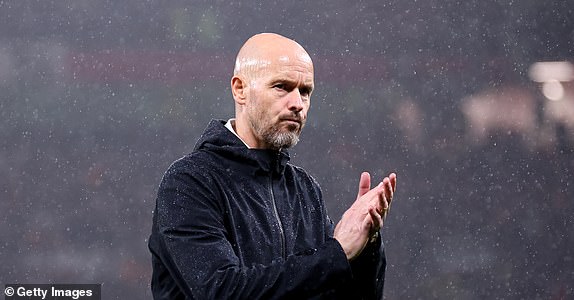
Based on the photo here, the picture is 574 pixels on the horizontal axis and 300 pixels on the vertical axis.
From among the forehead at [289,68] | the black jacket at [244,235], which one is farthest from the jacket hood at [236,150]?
the forehead at [289,68]

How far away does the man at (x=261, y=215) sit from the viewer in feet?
3.43

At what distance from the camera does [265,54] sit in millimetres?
1198

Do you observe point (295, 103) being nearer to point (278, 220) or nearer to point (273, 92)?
point (273, 92)

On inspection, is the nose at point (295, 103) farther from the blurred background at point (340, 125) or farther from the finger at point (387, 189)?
the blurred background at point (340, 125)

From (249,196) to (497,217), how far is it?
5.61ft

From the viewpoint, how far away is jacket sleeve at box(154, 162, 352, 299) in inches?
40.8

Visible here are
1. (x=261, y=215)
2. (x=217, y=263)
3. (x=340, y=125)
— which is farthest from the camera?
(x=340, y=125)

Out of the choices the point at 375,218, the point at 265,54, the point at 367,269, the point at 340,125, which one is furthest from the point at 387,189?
the point at 340,125

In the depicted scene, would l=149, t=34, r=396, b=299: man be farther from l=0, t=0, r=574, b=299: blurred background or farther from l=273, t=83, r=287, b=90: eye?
l=0, t=0, r=574, b=299: blurred background

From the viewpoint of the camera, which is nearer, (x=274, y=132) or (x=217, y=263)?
(x=217, y=263)

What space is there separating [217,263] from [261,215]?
133 mm

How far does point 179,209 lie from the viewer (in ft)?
3.57

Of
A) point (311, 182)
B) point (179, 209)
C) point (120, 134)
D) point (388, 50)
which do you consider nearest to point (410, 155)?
point (388, 50)

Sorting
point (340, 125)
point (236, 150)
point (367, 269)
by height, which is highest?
point (340, 125)
